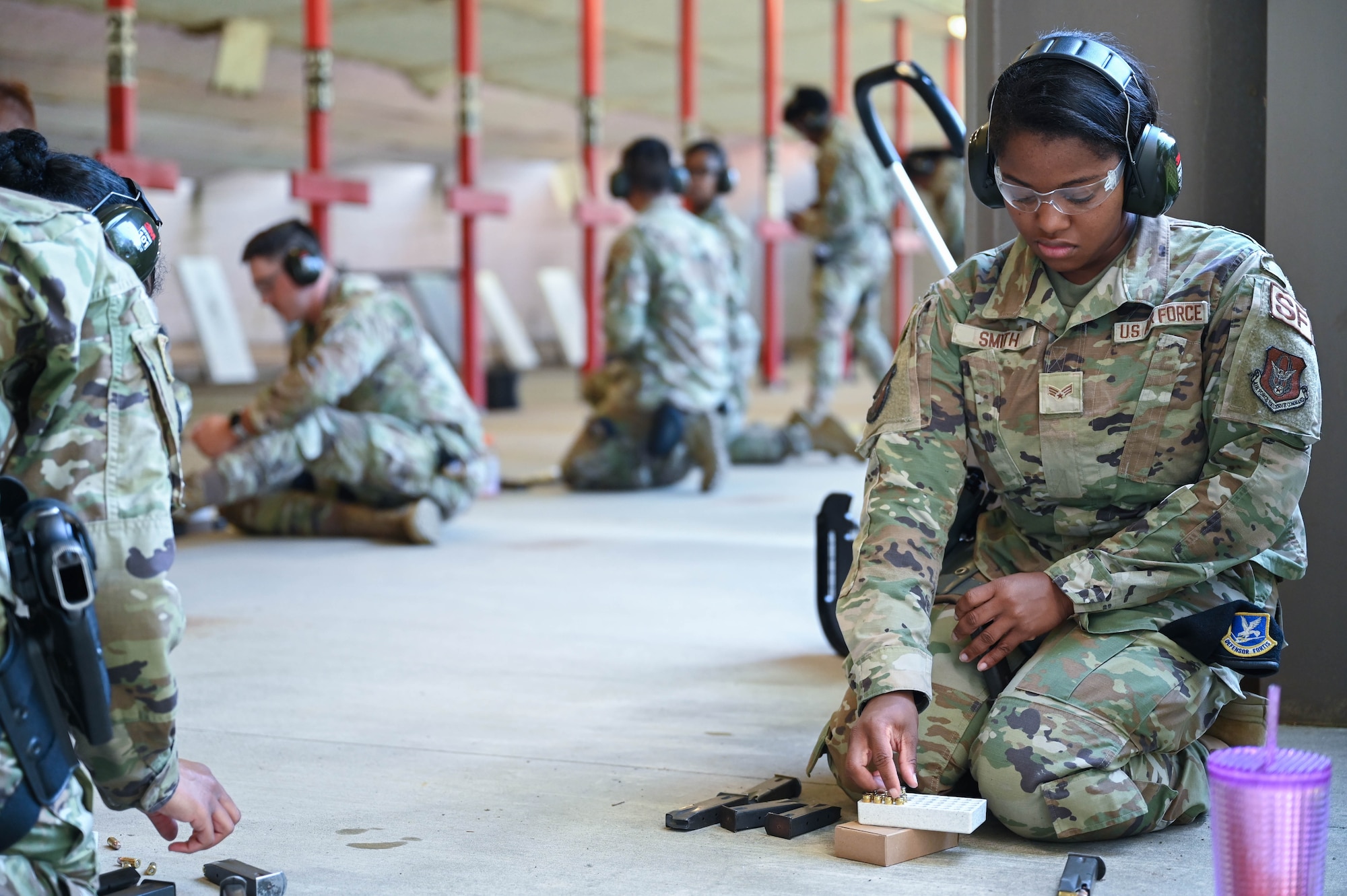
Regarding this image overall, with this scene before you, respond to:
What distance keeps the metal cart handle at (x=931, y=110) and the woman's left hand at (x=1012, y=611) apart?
71cm

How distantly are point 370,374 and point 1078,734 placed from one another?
340 cm

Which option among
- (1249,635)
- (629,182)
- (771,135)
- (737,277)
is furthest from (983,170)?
(771,135)

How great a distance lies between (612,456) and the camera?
6.31 m

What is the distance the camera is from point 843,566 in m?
2.86

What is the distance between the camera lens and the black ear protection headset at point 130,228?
5.20 feet

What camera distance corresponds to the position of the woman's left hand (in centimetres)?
195

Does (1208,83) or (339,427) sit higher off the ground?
(1208,83)

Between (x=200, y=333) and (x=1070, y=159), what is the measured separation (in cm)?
1098

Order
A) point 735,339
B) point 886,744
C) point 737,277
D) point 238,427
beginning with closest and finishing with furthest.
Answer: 1. point 886,744
2. point 238,427
3. point 735,339
4. point 737,277

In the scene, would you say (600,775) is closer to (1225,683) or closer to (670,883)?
(670,883)

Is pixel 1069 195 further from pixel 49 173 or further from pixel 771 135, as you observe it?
pixel 771 135

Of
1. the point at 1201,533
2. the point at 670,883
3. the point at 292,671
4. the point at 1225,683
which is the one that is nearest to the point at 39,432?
the point at 670,883

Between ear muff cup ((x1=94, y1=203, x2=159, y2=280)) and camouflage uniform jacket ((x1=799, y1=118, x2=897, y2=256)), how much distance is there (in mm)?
6060

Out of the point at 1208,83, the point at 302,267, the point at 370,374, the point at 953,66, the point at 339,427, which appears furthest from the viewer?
the point at 953,66
